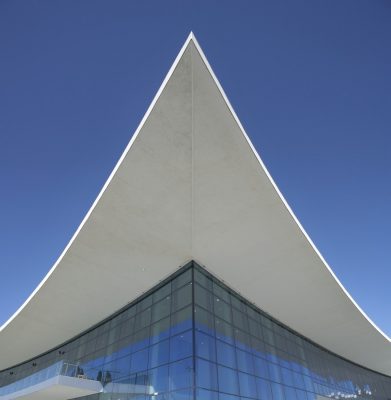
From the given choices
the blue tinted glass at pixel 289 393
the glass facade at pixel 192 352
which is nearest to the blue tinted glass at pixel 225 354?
the glass facade at pixel 192 352

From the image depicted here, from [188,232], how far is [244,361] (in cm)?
604

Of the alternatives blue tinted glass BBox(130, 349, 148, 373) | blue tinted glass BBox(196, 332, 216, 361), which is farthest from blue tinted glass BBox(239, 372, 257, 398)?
blue tinted glass BBox(130, 349, 148, 373)

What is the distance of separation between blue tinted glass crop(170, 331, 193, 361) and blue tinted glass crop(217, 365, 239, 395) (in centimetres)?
140

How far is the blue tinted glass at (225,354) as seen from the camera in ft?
41.4

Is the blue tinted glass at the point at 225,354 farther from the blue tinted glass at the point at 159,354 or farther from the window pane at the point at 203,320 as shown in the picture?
the blue tinted glass at the point at 159,354

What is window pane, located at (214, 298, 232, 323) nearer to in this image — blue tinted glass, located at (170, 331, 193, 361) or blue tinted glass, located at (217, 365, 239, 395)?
blue tinted glass, located at (170, 331, 193, 361)

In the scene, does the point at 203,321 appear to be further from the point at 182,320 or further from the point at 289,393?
the point at 289,393

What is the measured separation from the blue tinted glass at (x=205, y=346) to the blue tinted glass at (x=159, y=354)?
1413 mm

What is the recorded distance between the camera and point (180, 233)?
12.7 metres

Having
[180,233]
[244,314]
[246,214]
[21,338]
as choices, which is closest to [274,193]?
[246,214]

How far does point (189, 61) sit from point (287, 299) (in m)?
12.9

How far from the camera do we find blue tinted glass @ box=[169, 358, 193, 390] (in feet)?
36.3

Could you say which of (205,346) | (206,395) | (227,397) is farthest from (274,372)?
(206,395)

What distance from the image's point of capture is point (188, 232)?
12.7 m
